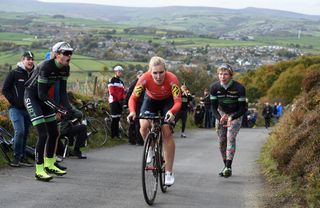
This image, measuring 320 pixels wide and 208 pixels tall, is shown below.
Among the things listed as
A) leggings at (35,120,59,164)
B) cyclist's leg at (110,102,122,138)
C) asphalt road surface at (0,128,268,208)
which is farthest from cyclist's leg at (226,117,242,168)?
cyclist's leg at (110,102,122,138)

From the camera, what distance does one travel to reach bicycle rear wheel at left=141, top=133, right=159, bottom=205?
24.9 feet

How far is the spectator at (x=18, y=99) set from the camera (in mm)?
10703

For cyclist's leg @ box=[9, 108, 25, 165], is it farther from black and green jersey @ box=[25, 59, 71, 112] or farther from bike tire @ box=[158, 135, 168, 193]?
bike tire @ box=[158, 135, 168, 193]

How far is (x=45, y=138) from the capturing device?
925cm

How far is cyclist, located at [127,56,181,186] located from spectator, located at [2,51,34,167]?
10.2ft

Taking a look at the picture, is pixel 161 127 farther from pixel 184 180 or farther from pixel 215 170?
pixel 215 170

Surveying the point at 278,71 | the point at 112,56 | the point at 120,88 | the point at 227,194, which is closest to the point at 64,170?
the point at 227,194

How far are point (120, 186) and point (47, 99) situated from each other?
5.90 ft

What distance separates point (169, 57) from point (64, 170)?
65684 millimetres

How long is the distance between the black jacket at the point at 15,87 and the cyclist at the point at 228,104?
140 inches

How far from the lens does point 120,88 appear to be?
16.6 meters

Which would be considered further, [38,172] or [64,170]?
[64,170]

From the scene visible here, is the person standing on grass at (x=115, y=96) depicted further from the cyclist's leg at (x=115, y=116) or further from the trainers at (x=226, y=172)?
the trainers at (x=226, y=172)

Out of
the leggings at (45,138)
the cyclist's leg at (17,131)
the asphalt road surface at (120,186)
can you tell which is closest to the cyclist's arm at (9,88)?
the cyclist's leg at (17,131)
